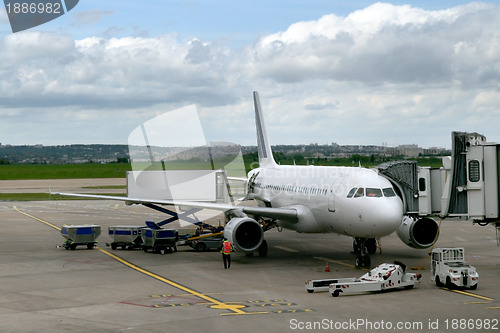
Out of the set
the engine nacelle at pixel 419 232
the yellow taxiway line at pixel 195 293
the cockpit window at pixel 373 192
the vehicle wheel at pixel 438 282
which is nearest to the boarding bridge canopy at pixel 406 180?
the cockpit window at pixel 373 192

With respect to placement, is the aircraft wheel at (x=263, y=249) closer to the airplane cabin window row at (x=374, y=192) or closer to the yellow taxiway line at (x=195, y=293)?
the yellow taxiway line at (x=195, y=293)

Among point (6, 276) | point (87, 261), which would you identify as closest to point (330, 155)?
point (87, 261)

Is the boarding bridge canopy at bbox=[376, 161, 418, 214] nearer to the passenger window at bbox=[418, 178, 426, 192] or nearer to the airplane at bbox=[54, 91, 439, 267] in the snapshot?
the passenger window at bbox=[418, 178, 426, 192]

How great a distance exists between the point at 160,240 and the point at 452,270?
54.1 feet

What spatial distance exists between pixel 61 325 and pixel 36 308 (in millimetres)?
2861

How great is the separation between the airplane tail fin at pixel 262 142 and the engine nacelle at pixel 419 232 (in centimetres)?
1606

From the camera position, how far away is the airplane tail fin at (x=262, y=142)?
4712 centimetres

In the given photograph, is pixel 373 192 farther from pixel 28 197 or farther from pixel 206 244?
pixel 28 197

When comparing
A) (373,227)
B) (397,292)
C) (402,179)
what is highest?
(402,179)

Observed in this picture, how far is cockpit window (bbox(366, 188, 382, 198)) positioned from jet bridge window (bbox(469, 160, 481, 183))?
13.2 feet

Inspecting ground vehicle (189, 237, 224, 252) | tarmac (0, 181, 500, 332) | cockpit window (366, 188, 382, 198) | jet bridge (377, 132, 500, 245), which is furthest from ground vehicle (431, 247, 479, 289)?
ground vehicle (189, 237, 224, 252)

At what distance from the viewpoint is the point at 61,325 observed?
18.5 metres

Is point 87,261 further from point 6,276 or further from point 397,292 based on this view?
point 397,292

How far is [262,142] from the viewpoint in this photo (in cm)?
4850
